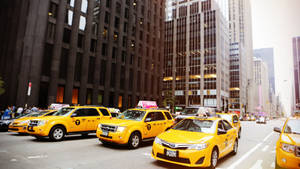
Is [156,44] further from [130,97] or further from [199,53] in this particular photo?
[199,53]

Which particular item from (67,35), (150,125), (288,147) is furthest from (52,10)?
(288,147)

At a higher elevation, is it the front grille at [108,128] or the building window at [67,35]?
the building window at [67,35]

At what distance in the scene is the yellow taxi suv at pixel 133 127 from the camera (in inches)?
315

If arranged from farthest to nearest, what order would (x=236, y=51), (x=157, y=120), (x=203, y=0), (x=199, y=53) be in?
(x=236, y=51)
(x=203, y=0)
(x=199, y=53)
(x=157, y=120)

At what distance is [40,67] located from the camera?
83.8ft

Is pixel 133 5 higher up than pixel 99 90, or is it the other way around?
pixel 133 5

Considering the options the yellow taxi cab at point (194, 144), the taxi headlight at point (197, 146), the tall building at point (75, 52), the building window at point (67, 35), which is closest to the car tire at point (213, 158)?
the yellow taxi cab at point (194, 144)

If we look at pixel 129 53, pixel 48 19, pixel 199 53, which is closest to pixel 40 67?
pixel 48 19

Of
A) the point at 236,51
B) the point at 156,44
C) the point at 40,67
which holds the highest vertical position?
the point at 236,51

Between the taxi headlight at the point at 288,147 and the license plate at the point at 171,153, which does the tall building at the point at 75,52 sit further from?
the taxi headlight at the point at 288,147

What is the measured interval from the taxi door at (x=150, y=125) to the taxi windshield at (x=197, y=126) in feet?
7.22

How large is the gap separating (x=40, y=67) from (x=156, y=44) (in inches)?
1143

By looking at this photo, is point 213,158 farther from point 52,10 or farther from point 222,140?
point 52,10

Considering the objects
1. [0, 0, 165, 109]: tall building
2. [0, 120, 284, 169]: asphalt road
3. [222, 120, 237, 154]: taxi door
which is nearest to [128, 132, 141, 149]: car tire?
[0, 120, 284, 169]: asphalt road
